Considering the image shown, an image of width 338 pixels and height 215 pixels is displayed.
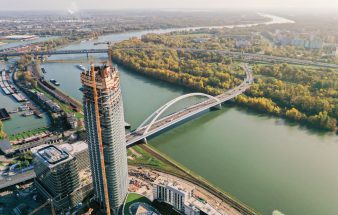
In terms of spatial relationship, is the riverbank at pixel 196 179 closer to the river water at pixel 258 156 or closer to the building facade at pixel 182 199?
the river water at pixel 258 156

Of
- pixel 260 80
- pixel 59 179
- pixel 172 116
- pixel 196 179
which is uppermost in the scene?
pixel 59 179

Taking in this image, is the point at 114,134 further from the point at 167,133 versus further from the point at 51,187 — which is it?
the point at 167,133

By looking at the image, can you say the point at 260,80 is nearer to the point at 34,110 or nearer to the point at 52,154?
the point at 34,110

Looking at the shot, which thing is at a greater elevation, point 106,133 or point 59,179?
point 106,133

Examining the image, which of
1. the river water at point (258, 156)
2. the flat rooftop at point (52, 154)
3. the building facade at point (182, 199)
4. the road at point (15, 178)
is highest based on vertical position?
the flat rooftop at point (52, 154)

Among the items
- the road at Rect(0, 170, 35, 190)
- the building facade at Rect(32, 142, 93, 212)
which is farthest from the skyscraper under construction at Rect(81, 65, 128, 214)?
the road at Rect(0, 170, 35, 190)

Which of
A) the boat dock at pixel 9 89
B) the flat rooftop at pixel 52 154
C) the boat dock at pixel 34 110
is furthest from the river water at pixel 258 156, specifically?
the boat dock at pixel 9 89

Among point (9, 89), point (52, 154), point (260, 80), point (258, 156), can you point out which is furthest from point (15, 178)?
point (260, 80)
